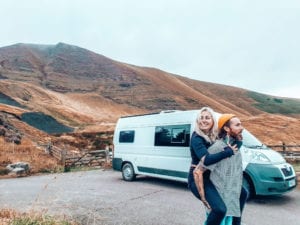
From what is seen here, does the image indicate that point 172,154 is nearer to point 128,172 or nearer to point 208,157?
point 128,172

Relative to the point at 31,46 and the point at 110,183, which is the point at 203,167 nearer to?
the point at 110,183

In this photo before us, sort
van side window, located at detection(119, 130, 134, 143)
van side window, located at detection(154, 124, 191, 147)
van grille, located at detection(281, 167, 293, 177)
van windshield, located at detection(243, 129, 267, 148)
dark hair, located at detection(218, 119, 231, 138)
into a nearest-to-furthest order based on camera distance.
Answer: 1. dark hair, located at detection(218, 119, 231, 138)
2. van grille, located at detection(281, 167, 293, 177)
3. van windshield, located at detection(243, 129, 267, 148)
4. van side window, located at detection(154, 124, 191, 147)
5. van side window, located at detection(119, 130, 134, 143)

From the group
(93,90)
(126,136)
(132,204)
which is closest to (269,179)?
(132,204)

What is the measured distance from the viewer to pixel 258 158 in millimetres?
7812

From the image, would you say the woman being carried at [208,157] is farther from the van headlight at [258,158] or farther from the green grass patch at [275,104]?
the green grass patch at [275,104]

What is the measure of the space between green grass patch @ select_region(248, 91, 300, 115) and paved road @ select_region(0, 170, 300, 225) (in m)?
128

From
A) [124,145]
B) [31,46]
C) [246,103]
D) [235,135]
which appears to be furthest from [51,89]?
[235,135]

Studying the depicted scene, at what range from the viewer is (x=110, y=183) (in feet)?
36.7

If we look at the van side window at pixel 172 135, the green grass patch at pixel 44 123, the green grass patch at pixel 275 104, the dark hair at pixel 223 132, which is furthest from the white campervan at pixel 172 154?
the green grass patch at pixel 275 104

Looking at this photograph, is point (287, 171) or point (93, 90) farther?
point (93, 90)

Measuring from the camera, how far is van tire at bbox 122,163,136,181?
11344mm

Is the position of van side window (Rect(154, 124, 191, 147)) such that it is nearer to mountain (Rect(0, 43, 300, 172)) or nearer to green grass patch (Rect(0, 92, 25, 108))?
mountain (Rect(0, 43, 300, 172))

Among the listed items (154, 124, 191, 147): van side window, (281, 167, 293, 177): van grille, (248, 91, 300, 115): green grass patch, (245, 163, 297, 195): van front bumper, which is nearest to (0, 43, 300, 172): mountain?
(248, 91, 300, 115): green grass patch

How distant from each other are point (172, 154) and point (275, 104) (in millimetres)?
137503
